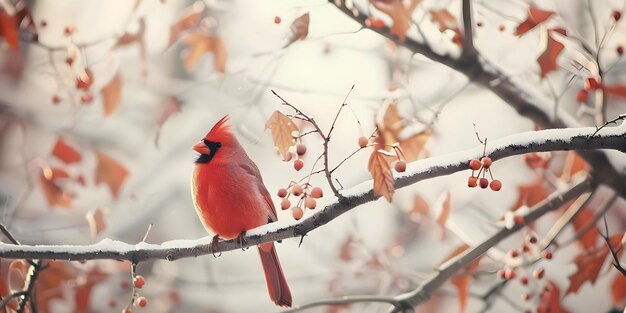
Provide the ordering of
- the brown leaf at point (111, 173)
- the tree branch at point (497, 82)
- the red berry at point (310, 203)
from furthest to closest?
1. the brown leaf at point (111, 173)
2. the tree branch at point (497, 82)
3. the red berry at point (310, 203)

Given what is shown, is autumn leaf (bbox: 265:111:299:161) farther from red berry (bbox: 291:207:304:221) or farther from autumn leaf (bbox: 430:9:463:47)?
autumn leaf (bbox: 430:9:463:47)

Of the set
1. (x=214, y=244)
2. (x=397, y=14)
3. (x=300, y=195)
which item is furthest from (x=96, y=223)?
(x=397, y=14)

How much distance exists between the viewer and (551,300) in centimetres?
196

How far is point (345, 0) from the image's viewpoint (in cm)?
183

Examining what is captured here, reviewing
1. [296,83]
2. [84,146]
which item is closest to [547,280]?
[296,83]

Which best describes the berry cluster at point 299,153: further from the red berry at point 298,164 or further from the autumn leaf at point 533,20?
the autumn leaf at point 533,20

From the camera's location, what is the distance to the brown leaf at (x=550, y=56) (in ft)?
5.79

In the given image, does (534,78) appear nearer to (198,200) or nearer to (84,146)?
(198,200)

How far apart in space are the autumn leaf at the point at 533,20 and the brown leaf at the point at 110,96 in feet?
4.19

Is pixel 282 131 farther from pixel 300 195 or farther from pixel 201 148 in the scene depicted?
pixel 201 148

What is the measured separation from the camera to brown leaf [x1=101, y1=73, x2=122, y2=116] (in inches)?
86.0

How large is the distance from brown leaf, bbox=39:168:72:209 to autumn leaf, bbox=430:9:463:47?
4.24 feet

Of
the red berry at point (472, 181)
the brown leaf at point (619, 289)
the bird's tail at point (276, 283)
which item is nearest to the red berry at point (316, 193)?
the red berry at point (472, 181)

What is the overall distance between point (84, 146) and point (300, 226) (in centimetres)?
252
